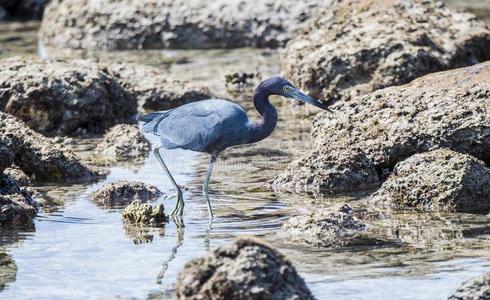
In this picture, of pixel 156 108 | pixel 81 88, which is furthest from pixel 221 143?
pixel 156 108

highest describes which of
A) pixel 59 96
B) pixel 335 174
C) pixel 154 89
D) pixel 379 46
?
pixel 379 46

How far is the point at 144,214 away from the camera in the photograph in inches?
355

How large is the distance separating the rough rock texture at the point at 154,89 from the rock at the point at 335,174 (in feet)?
14.6

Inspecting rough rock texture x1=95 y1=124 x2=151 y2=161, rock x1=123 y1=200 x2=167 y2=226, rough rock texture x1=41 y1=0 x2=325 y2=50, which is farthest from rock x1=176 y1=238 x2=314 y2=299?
rough rock texture x1=41 y1=0 x2=325 y2=50

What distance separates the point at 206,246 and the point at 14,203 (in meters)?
1.72

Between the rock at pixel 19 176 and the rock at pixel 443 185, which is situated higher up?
the rock at pixel 19 176

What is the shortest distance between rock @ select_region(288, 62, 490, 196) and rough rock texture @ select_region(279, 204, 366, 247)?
1.54 metres

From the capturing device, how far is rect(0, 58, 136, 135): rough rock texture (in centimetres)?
1302

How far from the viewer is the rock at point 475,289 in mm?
6297

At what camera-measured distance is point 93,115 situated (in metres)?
13.4

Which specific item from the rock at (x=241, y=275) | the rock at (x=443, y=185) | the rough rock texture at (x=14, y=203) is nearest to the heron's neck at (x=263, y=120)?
the rock at (x=443, y=185)

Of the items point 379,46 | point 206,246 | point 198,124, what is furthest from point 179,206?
point 379,46

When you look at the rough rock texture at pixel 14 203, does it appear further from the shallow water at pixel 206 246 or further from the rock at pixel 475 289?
the rock at pixel 475 289

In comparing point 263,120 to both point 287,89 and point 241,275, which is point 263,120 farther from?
point 241,275
